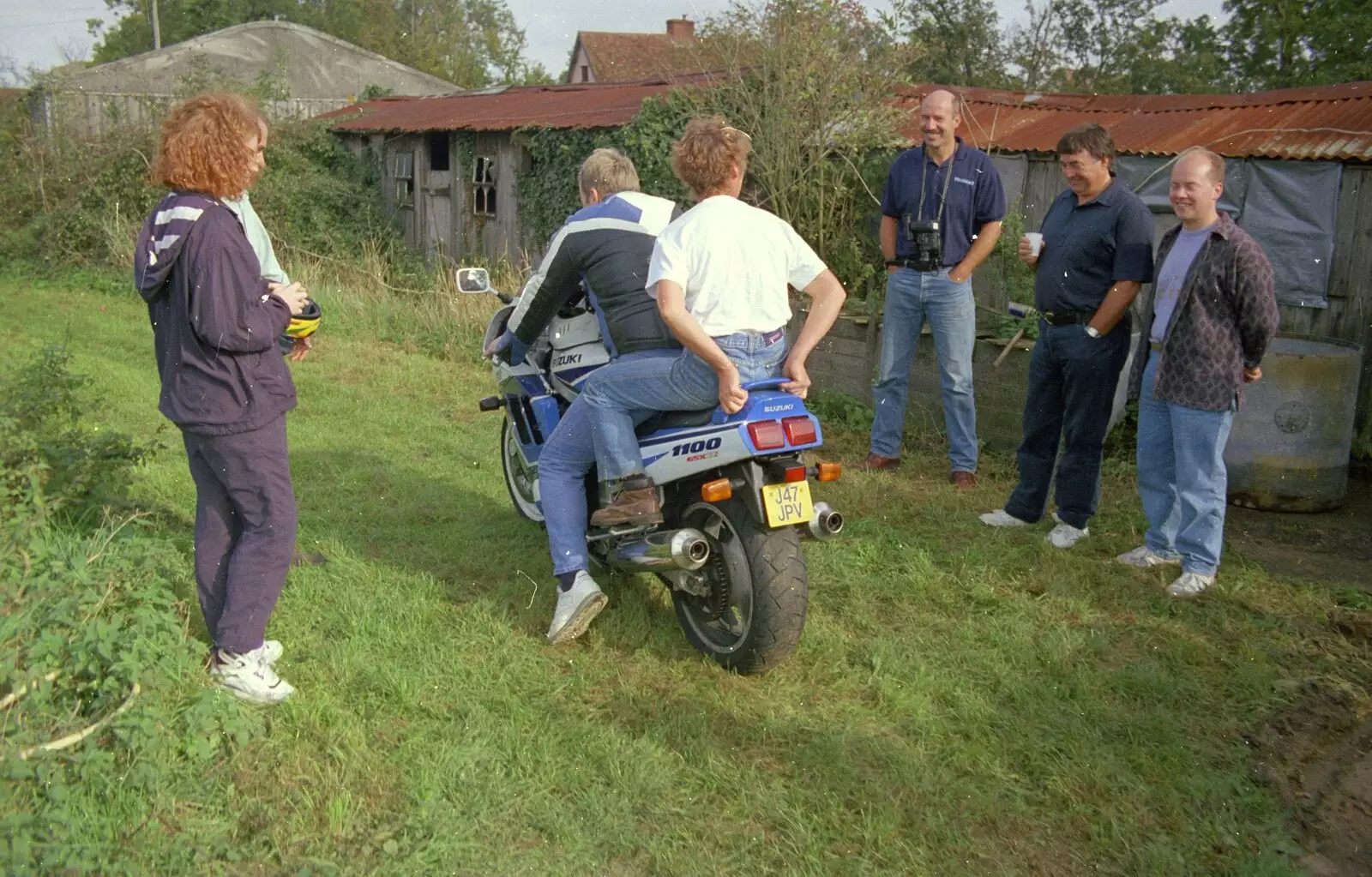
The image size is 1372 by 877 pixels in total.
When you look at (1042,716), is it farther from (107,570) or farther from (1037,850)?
(107,570)

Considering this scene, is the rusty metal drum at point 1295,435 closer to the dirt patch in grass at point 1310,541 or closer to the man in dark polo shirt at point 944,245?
the dirt patch in grass at point 1310,541

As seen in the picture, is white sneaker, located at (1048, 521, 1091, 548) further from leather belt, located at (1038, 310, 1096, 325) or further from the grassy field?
leather belt, located at (1038, 310, 1096, 325)

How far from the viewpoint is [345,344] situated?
11305 millimetres

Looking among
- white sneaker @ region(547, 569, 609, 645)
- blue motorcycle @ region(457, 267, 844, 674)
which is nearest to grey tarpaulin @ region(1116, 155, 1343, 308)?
blue motorcycle @ region(457, 267, 844, 674)

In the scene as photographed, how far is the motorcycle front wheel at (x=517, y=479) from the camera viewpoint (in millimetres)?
5867

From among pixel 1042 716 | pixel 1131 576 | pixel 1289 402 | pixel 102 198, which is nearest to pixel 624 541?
pixel 1042 716

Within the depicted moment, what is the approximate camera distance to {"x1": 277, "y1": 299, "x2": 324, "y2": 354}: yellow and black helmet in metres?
4.09

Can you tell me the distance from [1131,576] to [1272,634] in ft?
2.50

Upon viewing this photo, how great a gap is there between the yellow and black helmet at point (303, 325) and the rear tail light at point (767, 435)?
156 cm

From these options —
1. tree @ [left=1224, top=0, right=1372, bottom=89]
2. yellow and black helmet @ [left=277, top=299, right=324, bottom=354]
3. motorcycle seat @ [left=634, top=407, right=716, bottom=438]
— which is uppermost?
tree @ [left=1224, top=0, right=1372, bottom=89]

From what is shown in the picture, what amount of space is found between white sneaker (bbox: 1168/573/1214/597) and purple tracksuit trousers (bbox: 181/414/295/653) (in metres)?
3.86

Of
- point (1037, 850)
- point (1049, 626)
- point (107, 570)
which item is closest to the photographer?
point (1037, 850)

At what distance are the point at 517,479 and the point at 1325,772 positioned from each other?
3.87 m

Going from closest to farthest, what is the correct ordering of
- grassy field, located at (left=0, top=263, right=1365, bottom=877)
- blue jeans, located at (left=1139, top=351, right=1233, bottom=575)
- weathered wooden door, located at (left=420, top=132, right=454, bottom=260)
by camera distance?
grassy field, located at (left=0, top=263, right=1365, bottom=877)
blue jeans, located at (left=1139, top=351, right=1233, bottom=575)
weathered wooden door, located at (left=420, top=132, right=454, bottom=260)
